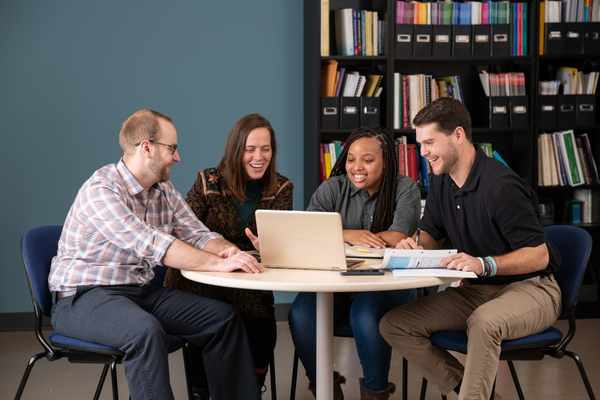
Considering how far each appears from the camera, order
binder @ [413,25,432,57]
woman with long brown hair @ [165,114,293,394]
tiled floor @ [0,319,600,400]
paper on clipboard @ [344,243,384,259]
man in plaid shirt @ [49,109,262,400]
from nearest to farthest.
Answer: man in plaid shirt @ [49,109,262,400] → paper on clipboard @ [344,243,384,259] → woman with long brown hair @ [165,114,293,394] → tiled floor @ [0,319,600,400] → binder @ [413,25,432,57]

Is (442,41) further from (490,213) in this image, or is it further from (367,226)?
(490,213)

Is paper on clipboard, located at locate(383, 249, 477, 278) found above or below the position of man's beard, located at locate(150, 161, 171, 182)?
below

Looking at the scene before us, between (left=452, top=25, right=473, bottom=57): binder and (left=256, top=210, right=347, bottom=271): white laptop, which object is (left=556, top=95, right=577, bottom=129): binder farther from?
(left=256, top=210, right=347, bottom=271): white laptop

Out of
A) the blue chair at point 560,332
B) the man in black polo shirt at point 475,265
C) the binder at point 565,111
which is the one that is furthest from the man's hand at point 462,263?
the binder at point 565,111

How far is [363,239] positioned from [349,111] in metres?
1.69

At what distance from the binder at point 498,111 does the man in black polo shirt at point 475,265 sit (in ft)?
6.19

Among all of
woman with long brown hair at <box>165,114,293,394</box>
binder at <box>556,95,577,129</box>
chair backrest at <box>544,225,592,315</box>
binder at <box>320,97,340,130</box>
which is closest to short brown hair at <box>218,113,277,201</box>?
woman with long brown hair at <box>165,114,293,394</box>

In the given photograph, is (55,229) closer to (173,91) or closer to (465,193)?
(465,193)

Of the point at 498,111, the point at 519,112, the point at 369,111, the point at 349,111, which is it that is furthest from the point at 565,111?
the point at 349,111

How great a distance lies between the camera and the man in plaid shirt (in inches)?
109

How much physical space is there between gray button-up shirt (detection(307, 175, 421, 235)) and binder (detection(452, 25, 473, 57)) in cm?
159

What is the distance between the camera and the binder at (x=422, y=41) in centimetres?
486

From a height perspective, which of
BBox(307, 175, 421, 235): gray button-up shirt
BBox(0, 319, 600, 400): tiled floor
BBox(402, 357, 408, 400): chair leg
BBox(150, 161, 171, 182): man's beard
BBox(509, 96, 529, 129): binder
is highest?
BBox(509, 96, 529, 129): binder

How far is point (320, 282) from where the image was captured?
252cm
